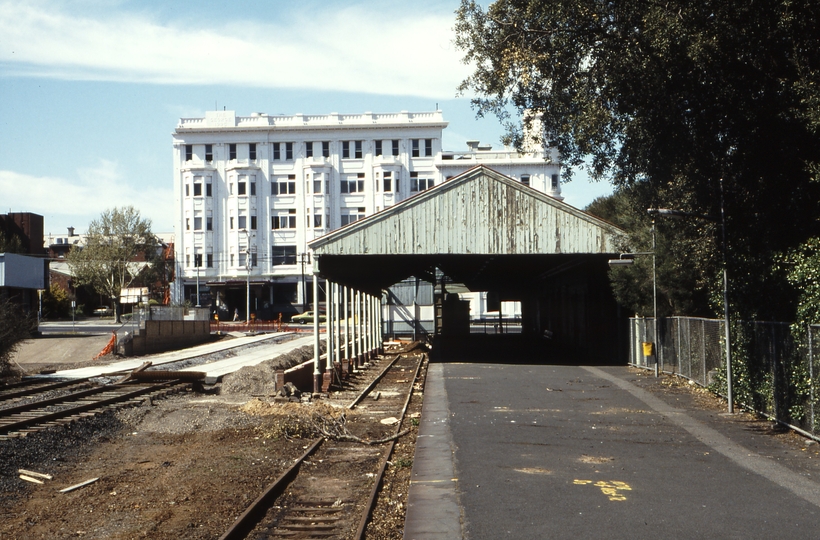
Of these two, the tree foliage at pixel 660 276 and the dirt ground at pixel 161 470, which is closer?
the dirt ground at pixel 161 470

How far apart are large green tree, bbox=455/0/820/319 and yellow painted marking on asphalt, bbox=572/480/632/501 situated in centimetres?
557

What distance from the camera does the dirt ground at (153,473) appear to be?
849 cm

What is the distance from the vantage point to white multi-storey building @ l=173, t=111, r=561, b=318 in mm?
78000

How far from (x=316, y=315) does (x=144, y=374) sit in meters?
6.60

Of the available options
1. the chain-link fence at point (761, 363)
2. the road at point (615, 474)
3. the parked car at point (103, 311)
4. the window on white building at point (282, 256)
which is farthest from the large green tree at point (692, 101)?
the parked car at point (103, 311)

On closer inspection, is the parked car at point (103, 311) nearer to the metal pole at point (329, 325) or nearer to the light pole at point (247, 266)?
the light pole at point (247, 266)

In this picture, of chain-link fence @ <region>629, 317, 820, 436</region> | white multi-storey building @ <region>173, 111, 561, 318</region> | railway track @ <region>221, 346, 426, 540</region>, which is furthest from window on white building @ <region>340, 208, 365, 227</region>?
railway track @ <region>221, 346, 426, 540</region>

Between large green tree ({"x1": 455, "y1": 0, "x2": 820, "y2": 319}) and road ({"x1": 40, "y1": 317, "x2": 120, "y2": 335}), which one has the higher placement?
large green tree ({"x1": 455, "y1": 0, "x2": 820, "y2": 319})

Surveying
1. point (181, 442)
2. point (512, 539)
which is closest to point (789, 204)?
point (512, 539)

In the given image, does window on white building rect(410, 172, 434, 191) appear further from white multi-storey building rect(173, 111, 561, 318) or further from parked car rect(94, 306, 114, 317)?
parked car rect(94, 306, 114, 317)

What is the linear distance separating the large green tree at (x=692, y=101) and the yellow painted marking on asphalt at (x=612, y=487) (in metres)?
5.57

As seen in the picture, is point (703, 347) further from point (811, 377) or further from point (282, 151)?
point (282, 151)

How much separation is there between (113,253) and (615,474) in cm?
7407

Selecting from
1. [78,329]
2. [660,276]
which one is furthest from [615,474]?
[78,329]
